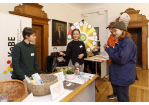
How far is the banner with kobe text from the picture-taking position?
9.22 feet

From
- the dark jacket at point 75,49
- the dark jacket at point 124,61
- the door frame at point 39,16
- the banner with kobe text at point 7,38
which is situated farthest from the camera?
the door frame at point 39,16

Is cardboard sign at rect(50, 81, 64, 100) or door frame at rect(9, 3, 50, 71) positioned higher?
door frame at rect(9, 3, 50, 71)

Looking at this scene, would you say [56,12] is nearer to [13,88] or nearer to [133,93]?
[133,93]

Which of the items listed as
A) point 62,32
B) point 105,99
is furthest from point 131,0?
point 105,99

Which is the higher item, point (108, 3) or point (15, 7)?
point (108, 3)

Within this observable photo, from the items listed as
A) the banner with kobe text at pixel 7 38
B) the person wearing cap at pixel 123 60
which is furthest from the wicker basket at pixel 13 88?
the banner with kobe text at pixel 7 38

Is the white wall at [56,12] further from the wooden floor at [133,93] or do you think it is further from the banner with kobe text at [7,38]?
the wooden floor at [133,93]

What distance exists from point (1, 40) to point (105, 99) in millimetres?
2938

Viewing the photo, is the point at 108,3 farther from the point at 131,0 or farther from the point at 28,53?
the point at 28,53

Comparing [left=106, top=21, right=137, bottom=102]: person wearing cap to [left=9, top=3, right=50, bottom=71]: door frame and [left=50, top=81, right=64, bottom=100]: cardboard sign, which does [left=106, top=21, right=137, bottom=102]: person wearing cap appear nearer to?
[left=50, top=81, right=64, bottom=100]: cardboard sign

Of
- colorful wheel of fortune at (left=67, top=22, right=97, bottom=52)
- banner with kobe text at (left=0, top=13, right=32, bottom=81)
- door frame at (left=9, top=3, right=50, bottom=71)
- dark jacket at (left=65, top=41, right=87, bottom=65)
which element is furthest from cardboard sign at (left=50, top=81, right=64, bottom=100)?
door frame at (left=9, top=3, right=50, bottom=71)

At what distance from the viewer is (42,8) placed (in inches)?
173

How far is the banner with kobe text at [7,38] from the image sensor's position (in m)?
2.81

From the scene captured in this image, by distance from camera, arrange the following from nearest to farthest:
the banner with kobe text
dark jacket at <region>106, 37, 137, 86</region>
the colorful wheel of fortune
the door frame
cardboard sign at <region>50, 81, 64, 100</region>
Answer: cardboard sign at <region>50, 81, 64, 100</region> < dark jacket at <region>106, 37, 137, 86</region> < the colorful wheel of fortune < the banner with kobe text < the door frame
